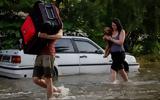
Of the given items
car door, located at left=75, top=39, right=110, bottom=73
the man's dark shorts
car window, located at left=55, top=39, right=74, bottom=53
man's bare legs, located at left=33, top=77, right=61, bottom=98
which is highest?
the man's dark shorts

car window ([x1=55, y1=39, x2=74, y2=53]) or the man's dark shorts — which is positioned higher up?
the man's dark shorts

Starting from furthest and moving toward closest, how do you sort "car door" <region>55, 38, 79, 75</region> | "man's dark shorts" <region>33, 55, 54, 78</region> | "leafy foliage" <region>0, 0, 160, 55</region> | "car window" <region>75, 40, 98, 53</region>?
"leafy foliage" <region>0, 0, 160, 55</region>
"car window" <region>75, 40, 98, 53</region>
"car door" <region>55, 38, 79, 75</region>
"man's dark shorts" <region>33, 55, 54, 78</region>

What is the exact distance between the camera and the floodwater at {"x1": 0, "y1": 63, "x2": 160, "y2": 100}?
9624mm

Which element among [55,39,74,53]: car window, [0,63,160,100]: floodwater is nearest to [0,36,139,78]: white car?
[55,39,74,53]: car window

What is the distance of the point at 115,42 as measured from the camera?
479 inches

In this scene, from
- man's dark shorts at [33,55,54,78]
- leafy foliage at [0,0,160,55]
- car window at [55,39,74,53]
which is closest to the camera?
man's dark shorts at [33,55,54,78]

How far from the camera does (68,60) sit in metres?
14.5

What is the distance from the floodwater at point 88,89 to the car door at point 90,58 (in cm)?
69

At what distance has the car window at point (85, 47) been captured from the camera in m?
15.2

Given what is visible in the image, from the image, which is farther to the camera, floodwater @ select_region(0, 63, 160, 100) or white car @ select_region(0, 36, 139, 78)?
white car @ select_region(0, 36, 139, 78)

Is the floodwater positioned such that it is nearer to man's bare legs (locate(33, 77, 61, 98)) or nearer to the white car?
the white car

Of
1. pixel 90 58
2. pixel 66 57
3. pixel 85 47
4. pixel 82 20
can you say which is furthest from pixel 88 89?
pixel 82 20

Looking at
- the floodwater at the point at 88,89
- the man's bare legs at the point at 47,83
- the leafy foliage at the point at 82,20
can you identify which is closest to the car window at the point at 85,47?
the floodwater at the point at 88,89

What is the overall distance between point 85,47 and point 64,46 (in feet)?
2.91
